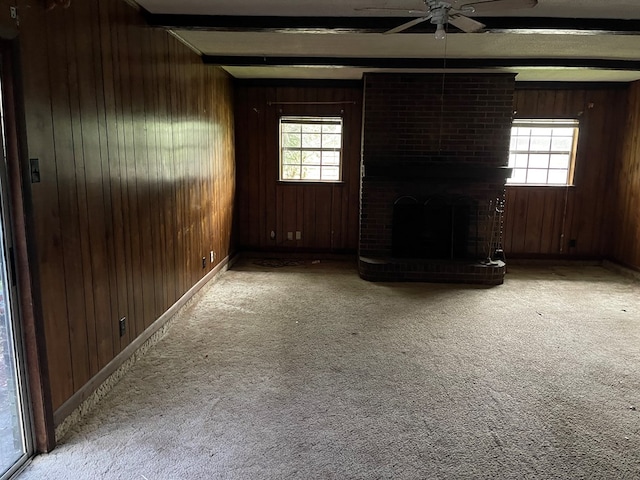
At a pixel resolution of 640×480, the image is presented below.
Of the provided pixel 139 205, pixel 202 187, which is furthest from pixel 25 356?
pixel 202 187

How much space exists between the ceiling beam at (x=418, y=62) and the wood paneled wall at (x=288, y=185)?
129cm

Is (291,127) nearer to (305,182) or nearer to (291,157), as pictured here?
(291,157)

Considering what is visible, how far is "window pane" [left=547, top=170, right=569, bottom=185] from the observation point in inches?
235

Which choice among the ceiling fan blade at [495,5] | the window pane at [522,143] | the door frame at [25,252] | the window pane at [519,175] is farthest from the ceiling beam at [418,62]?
the door frame at [25,252]

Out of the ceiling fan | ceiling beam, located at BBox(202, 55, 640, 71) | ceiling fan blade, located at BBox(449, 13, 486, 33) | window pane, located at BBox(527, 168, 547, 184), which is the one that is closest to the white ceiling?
ceiling beam, located at BBox(202, 55, 640, 71)

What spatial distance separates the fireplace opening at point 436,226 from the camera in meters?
5.33

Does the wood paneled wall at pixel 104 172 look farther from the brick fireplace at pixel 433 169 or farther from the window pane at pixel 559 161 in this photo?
the window pane at pixel 559 161

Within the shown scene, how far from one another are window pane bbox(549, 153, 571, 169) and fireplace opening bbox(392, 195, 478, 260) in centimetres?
154

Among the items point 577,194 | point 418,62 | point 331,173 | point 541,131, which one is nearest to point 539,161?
point 541,131

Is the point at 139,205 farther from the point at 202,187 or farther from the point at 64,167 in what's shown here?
the point at 202,187

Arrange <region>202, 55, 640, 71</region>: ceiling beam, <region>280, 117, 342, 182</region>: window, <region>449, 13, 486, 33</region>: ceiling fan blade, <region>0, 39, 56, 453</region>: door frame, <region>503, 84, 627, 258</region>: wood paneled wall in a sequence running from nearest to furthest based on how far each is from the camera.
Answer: <region>0, 39, 56, 453</region>: door frame → <region>449, 13, 486, 33</region>: ceiling fan blade → <region>202, 55, 640, 71</region>: ceiling beam → <region>503, 84, 627, 258</region>: wood paneled wall → <region>280, 117, 342, 182</region>: window

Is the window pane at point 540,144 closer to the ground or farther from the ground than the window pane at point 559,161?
farther from the ground

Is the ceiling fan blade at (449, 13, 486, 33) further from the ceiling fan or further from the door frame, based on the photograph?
the door frame

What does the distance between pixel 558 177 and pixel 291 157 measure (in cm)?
371
